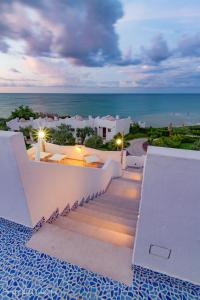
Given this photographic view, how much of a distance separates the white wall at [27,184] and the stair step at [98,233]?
1.06 ft

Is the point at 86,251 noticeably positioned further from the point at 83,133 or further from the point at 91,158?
the point at 83,133

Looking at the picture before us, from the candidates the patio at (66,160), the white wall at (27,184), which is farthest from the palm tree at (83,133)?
the white wall at (27,184)

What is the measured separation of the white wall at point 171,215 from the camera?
4.89ft

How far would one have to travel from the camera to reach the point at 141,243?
6.54 ft

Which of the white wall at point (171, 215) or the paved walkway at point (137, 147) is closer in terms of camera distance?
the white wall at point (171, 215)

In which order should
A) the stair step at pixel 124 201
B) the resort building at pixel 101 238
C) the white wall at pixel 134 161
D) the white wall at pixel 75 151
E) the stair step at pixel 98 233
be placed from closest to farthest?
the resort building at pixel 101 238 → the stair step at pixel 98 233 → the stair step at pixel 124 201 → the white wall at pixel 75 151 → the white wall at pixel 134 161

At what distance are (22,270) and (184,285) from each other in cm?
186

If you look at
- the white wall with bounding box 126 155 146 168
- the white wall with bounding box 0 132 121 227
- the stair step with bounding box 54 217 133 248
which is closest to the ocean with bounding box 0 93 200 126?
the white wall with bounding box 126 155 146 168

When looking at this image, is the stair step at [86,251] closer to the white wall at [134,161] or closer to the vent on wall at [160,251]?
the vent on wall at [160,251]

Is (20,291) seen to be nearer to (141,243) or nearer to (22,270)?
(22,270)

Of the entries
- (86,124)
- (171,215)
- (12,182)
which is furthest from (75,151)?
(86,124)

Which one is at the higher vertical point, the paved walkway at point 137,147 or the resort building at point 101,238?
the resort building at point 101,238

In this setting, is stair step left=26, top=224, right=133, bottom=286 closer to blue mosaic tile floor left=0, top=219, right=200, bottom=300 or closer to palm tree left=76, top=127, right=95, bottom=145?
blue mosaic tile floor left=0, top=219, right=200, bottom=300

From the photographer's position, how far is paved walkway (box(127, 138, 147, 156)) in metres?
16.9
